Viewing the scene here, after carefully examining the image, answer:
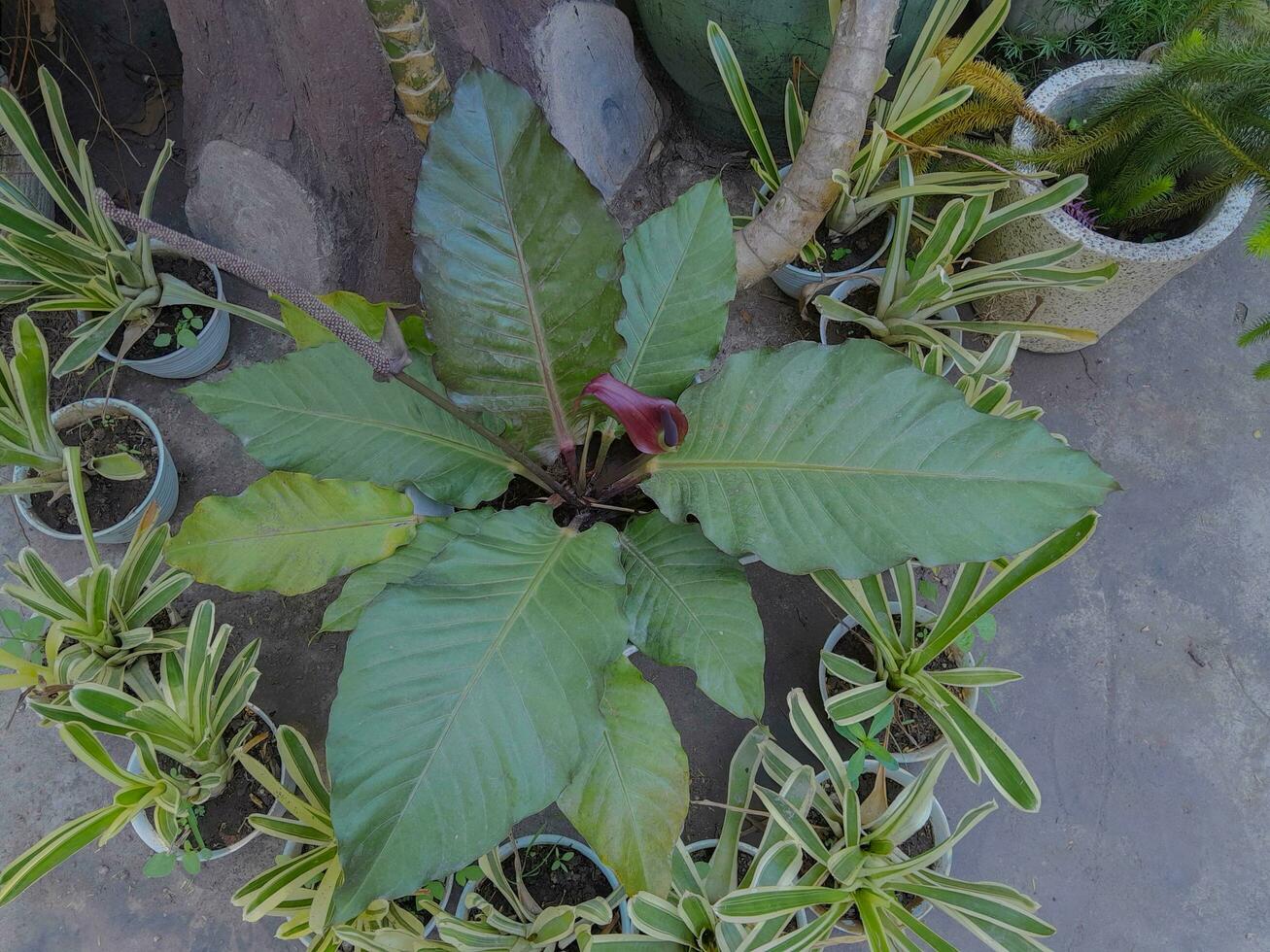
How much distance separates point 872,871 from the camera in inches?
42.4

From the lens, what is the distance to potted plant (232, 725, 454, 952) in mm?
1084

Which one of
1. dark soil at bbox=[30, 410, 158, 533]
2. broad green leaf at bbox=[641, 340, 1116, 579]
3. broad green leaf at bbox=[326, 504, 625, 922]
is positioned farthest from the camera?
dark soil at bbox=[30, 410, 158, 533]

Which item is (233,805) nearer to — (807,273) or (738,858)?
(738,858)

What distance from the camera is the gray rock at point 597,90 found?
5.00 ft

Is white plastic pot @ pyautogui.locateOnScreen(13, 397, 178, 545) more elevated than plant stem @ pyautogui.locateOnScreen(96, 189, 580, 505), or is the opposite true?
plant stem @ pyautogui.locateOnScreen(96, 189, 580, 505)

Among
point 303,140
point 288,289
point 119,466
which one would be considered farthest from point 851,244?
point 119,466

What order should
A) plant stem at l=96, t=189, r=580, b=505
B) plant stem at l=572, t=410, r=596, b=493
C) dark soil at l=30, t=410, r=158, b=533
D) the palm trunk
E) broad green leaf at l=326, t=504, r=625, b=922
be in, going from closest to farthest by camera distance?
1. plant stem at l=96, t=189, r=580, b=505
2. broad green leaf at l=326, t=504, r=625, b=922
3. the palm trunk
4. plant stem at l=572, t=410, r=596, b=493
5. dark soil at l=30, t=410, r=158, b=533

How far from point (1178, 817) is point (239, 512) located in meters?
1.62

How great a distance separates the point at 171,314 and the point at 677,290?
111cm

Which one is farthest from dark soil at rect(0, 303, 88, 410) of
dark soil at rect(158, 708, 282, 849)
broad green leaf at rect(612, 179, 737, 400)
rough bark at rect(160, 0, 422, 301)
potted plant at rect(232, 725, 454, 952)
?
broad green leaf at rect(612, 179, 737, 400)

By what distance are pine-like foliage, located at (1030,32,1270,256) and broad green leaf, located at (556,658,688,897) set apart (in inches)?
40.8

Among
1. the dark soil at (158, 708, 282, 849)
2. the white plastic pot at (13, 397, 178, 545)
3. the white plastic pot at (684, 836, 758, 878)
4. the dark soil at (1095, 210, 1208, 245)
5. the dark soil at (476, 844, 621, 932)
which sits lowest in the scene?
the dark soil at (158, 708, 282, 849)

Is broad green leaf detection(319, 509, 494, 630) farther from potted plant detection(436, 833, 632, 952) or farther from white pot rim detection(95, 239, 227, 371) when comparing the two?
white pot rim detection(95, 239, 227, 371)

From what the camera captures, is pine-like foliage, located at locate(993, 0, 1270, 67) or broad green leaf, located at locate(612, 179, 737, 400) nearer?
broad green leaf, located at locate(612, 179, 737, 400)
